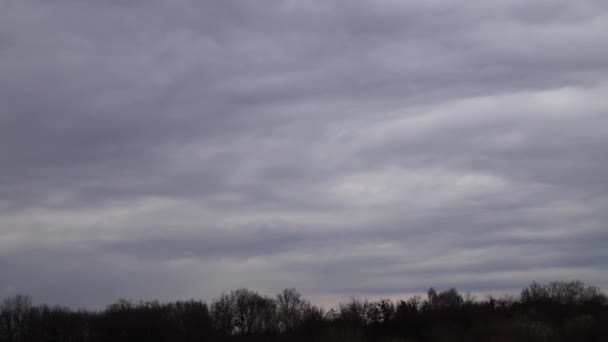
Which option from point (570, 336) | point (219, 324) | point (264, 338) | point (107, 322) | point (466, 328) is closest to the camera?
point (570, 336)

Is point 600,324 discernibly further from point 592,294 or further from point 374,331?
point 592,294

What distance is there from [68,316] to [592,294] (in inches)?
3439

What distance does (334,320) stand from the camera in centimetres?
9962

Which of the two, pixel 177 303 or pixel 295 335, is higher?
pixel 177 303

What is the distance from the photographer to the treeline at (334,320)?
83.1 m

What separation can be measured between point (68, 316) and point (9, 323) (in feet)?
34.5

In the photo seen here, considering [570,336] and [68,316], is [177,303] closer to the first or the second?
[68,316]

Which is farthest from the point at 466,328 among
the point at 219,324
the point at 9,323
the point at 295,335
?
the point at 9,323

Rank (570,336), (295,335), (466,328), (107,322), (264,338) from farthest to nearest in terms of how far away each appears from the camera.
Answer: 1. (107,322)
2. (264,338)
3. (295,335)
4. (466,328)
5. (570,336)

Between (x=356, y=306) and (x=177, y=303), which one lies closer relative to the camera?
(x=356, y=306)

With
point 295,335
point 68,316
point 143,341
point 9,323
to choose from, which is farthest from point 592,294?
point 9,323

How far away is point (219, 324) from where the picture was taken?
13250cm

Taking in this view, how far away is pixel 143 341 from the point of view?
113438 mm

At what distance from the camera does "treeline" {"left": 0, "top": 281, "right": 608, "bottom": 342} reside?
83062 mm
